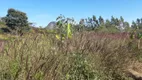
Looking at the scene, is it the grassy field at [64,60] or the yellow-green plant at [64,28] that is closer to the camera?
the grassy field at [64,60]

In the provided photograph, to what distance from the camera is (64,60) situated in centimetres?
486

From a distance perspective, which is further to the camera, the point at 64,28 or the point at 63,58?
the point at 64,28

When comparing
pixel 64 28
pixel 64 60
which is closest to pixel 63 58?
pixel 64 60

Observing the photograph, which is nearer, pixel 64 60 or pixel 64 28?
pixel 64 60

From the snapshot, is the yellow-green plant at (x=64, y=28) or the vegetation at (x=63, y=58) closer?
the vegetation at (x=63, y=58)

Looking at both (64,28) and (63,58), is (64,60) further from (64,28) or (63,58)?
(64,28)

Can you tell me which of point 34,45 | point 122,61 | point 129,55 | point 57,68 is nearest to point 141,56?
point 129,55

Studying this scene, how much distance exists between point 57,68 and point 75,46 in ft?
6.99

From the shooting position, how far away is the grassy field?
398 centimetres

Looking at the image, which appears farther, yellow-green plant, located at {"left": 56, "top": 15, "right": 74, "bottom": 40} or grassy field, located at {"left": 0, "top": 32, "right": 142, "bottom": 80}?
yellow-green plant, located at {"left": 56, "top": 15, "right": 74, "bottom": 40}

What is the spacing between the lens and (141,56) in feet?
28.9

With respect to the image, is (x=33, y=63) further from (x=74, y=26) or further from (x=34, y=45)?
(x=74, y=26)

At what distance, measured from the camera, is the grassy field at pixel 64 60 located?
13.0ft

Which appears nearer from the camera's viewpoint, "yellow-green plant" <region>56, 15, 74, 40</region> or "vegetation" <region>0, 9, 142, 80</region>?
"vegetation" <region>0, 9, 142, 80</region>
